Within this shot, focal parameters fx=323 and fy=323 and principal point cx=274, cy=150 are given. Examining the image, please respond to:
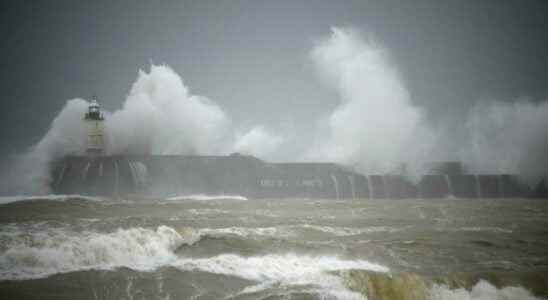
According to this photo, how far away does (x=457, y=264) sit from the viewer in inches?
416

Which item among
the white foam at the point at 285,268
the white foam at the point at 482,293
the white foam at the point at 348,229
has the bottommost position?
the white foam at the point at 482,293

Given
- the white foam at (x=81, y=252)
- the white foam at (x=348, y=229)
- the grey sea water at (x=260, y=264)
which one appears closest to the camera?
the grey sea water at (x=260, y=264)

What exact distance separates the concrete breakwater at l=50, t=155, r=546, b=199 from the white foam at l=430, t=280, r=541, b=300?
34291 millimetres

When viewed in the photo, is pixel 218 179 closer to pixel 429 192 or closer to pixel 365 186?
pixel 365 186

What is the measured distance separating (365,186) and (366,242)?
32.6 metres

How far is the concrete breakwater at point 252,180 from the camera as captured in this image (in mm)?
36219

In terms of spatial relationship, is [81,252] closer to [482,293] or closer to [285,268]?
[285,268]

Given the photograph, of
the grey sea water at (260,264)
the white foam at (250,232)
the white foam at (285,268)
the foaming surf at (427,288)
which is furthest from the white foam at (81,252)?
the foaming surf at (427,288)

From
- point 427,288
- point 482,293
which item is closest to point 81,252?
point 427,288

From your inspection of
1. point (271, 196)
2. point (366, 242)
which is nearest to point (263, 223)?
point (366, 242)

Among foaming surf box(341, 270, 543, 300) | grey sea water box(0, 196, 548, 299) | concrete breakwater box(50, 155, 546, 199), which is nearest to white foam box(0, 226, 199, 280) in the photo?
grey sea water box(0, 196, 548, 299)

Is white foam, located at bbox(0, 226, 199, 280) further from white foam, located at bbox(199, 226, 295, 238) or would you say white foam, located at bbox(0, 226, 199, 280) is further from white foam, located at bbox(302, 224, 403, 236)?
white foam, located at bbox(302, 224, 403, 236)

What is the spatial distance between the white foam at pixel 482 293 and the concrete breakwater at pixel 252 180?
34.3m

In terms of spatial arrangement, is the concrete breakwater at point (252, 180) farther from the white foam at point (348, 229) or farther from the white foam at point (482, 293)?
the white foam at point (482, 293)
